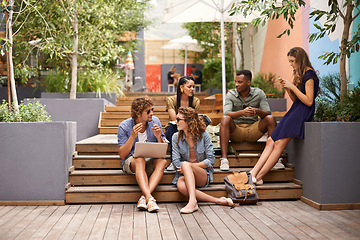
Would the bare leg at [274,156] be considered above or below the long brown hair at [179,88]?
below

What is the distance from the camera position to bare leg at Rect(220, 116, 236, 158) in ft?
16.1

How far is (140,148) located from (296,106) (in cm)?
186

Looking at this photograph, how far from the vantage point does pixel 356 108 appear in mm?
4406

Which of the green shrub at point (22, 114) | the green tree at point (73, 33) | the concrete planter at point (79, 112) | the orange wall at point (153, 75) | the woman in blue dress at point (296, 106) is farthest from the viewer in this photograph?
the orange wall at point (153, 75)

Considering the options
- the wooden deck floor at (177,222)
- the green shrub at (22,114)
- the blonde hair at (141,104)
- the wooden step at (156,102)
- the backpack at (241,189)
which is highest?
the wooden step at (156,102)

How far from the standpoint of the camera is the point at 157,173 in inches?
178

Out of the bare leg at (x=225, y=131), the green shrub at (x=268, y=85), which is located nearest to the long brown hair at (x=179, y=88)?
the bare leg at (x=225, y=131)

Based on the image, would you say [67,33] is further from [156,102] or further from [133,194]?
[133,194]

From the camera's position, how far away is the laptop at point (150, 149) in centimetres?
438

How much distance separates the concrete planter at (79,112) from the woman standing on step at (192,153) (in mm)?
3804

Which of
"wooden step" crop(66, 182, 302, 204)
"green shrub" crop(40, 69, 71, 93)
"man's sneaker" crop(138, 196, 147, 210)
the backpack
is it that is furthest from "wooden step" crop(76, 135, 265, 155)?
"green shrub" crop(40, 69, 71, 93)

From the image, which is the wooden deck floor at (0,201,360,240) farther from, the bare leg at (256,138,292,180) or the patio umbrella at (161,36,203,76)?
the patio umbrella at (161,36,203,76)

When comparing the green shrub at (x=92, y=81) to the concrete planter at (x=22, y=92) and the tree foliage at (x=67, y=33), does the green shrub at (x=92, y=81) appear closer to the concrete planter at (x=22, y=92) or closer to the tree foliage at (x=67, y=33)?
the tree foliage at (x=67, y=33)

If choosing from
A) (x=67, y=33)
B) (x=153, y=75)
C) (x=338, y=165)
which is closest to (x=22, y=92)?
(x=67, y=33)
